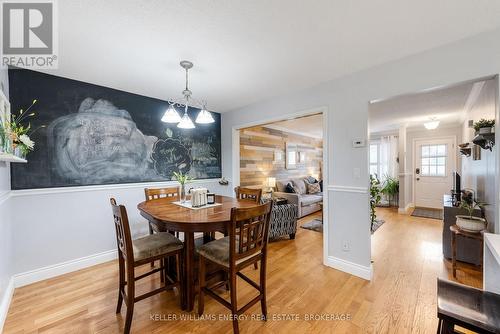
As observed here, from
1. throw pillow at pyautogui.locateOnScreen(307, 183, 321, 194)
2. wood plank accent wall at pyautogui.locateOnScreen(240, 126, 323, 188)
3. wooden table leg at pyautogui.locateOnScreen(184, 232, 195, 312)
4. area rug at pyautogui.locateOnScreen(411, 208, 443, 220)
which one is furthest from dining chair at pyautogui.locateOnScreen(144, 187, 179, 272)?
area rug at pyautogui.locateOnScreen(411, 208, 443, 220)

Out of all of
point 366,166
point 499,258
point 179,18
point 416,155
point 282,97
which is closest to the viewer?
point 499,258

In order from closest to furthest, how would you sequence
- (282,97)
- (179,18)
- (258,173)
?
(179,18), (282,97), (258,173)

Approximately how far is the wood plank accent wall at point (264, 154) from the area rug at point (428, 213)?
3.01 meters

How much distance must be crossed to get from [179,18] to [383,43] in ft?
5.76

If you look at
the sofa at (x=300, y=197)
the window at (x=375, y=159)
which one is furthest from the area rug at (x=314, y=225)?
the window at (x=375, y=159)

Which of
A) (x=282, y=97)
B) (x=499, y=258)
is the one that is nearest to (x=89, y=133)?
(x=282, y=97)

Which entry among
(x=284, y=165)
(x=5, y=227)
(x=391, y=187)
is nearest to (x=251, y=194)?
(x=5, y=227)

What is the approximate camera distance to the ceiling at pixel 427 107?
298cm

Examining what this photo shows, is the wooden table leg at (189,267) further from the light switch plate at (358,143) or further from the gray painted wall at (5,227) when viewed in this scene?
the light switch plate at (358,143)

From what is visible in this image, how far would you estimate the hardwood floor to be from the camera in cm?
165

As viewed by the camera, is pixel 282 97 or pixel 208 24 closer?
pixel 208 24

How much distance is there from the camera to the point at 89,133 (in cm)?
269

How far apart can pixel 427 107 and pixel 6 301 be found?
6243 mm

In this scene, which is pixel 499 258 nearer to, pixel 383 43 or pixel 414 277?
pixel 414 277
